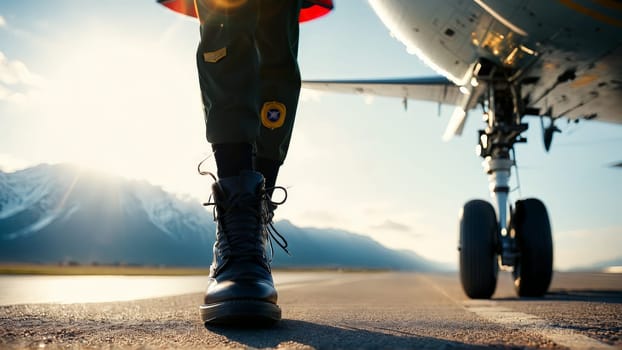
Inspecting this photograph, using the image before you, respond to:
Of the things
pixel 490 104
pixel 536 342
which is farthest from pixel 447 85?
pixel 536 342

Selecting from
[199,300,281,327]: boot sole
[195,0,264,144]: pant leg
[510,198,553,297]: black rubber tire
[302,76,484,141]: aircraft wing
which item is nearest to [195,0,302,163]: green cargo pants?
[195,0,264,144]: pant leg

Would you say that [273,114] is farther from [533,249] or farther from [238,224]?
[533,249]

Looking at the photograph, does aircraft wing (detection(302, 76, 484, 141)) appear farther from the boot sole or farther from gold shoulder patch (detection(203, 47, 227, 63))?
the boot sole

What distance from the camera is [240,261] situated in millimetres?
1368

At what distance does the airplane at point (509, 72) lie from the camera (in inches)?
128

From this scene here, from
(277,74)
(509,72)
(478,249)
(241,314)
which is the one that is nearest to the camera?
(241,314)

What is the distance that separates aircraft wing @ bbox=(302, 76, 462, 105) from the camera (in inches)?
261

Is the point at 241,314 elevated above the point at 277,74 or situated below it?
below

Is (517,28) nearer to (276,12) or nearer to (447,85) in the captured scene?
(276,12)

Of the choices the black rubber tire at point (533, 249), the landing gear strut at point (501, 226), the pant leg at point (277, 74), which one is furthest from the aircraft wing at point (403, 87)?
the pant leg at point (277, 74)

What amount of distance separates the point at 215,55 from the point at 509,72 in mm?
3028

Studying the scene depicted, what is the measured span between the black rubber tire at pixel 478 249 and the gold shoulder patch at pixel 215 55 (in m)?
2.43

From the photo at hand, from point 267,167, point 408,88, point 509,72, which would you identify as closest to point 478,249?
point 509,72

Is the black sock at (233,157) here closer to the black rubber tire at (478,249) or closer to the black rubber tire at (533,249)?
the black rubber tire at (478,249)
